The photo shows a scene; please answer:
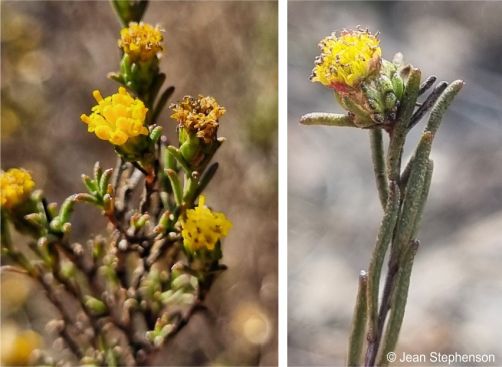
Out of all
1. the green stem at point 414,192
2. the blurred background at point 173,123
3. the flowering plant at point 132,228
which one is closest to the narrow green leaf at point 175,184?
the flowering plant at point 132,228

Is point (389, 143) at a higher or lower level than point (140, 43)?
lower

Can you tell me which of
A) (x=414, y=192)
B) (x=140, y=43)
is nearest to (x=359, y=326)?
(x=414, y=192)

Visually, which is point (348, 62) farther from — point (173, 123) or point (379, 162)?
point (173, 123)

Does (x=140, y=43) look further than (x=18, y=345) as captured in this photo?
No

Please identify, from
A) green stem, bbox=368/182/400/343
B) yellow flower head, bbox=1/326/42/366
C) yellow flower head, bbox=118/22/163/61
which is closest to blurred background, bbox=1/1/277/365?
yellow flower head, bbox=1/326/42/366

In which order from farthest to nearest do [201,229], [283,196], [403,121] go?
1. [283,196]
2. [201,229]
3. [403,121]

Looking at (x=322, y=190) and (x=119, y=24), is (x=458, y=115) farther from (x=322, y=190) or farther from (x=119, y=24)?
(x=119, y=24)

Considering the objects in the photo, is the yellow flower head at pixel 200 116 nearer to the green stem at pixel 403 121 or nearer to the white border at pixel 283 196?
the white border at pixel 283 196
